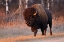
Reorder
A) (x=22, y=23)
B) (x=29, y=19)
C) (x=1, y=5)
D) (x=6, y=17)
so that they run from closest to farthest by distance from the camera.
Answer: (x=29, y=19) → (x=22, y=23) → (x=6, y=17) → (x=1, y=5)

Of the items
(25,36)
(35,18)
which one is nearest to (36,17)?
(35,18)

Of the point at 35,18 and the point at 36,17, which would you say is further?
the point at 36,17

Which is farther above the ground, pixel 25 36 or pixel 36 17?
pixel 36 17

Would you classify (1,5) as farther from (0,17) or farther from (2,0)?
(0,17)

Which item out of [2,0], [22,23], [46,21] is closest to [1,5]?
[2,0]

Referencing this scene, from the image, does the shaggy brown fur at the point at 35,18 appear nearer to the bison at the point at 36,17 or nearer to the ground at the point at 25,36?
the bison at the point at 36,17

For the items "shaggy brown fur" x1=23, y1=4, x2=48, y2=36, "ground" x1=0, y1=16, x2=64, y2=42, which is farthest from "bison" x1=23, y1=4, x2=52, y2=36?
"ground" x1=0, y1=16, x2=64, y2=42

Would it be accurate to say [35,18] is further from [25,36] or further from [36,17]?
[25,36]

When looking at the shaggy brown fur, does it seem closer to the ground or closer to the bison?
the bison

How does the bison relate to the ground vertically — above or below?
above

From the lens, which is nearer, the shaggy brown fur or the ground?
the ground

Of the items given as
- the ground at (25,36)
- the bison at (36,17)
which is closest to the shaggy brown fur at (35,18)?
the bison at (36,17)

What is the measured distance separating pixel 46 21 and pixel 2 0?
28.3 metres

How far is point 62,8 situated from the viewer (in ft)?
174
